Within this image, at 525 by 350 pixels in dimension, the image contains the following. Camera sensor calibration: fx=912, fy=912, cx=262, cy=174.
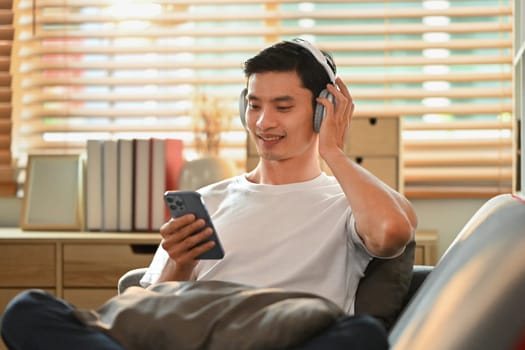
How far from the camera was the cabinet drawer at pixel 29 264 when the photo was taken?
3080mm

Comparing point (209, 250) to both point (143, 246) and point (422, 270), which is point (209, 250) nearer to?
point (422, 270)

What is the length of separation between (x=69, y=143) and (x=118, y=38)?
0.46 metres

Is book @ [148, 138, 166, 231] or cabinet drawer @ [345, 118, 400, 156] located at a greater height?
cabinet drawer @ [345, 118, 400, 156]

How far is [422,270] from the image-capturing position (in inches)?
79.1

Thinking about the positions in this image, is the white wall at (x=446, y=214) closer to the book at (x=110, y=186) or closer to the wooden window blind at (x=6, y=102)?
the book at (x=110, y=186)

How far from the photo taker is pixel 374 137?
10.2 ft

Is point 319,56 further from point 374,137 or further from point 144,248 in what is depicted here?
point 144,248

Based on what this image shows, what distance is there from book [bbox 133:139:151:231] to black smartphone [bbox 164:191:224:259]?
1399 mm

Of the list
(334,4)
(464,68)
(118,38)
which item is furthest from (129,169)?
(464,68)

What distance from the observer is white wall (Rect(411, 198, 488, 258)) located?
3.35 metres

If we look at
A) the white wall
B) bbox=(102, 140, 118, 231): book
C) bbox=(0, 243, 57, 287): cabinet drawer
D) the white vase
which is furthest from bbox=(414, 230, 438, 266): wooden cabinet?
bbox=(0, 243, 57, 287): cabinet drawer

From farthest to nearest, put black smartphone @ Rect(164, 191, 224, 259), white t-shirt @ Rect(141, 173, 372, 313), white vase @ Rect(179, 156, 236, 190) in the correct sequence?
Result: white vase @ Rect(179, 156, 236, 190), white t-shirt @ Rect(141, 173, 372, 313), black smartphone @ Rect(164, 191, 224, 259)

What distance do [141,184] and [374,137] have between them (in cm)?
83

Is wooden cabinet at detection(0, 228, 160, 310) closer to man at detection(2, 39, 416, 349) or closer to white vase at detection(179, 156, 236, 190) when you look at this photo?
white vase at detection(179, 156, 236, 190)
